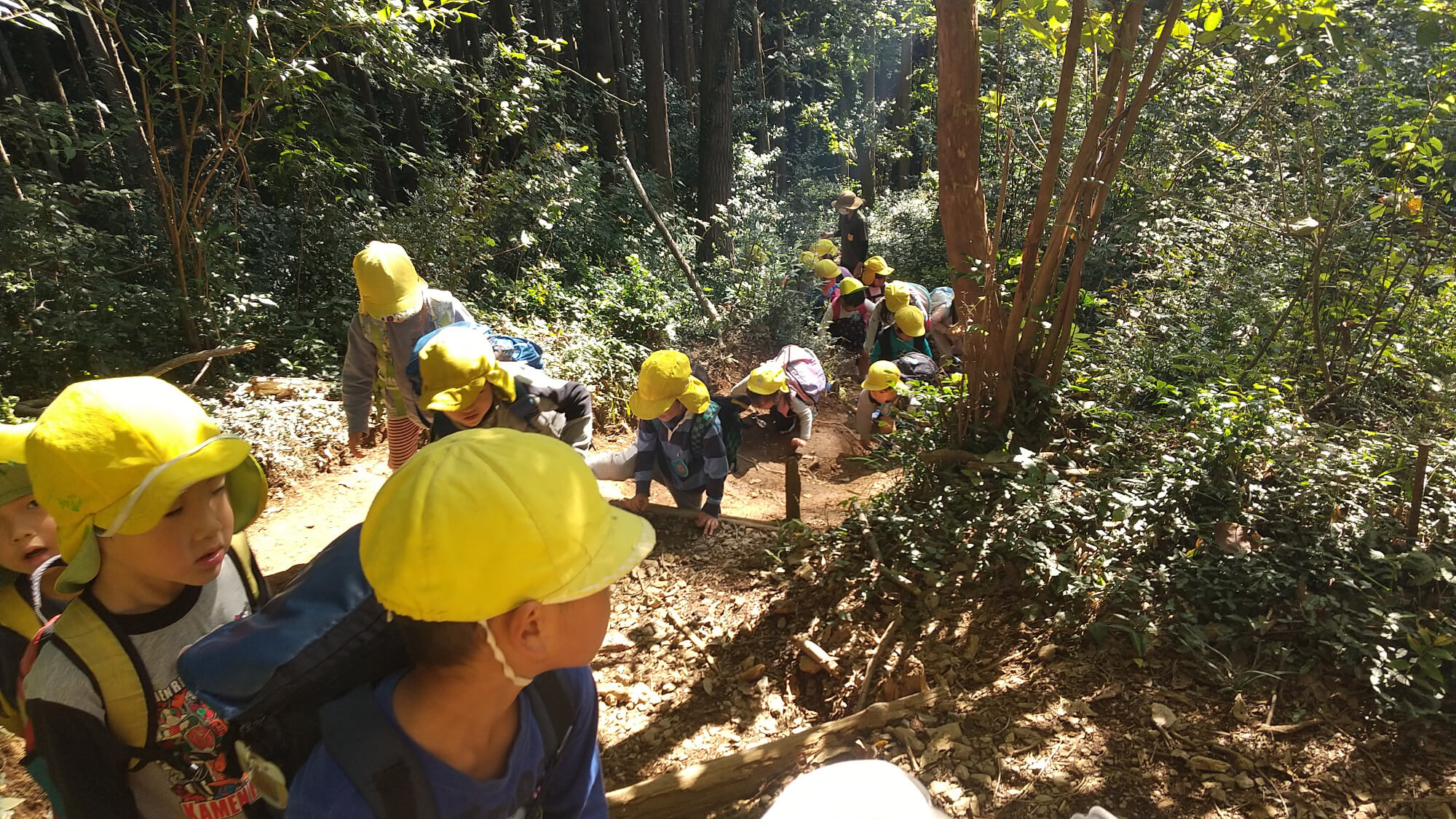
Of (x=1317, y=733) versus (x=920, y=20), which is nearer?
(x=1317, y=733)

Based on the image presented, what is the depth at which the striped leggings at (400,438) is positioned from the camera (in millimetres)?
4207

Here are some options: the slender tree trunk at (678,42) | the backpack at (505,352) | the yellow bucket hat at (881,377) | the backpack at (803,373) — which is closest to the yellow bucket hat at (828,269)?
the backpack at (803,373)

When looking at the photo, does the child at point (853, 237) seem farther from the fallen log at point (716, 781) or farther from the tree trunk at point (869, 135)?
the fallen log at point (716, 781)

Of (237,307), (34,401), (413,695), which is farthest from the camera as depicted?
(237,307)

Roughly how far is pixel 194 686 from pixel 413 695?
303mm

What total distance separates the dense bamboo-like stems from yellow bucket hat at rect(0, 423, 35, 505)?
12.6 feet

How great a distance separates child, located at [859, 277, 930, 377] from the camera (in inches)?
271

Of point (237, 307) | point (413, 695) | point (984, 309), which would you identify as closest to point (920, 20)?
point (984, 309)

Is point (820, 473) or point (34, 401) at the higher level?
point (34, 401)

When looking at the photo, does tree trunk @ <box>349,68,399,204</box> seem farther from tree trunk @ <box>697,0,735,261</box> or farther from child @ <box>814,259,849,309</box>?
child @ <box>814,259,849,309</box>

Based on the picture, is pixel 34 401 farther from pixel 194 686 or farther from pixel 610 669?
pixel 194 686

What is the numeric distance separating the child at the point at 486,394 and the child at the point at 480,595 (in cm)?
177

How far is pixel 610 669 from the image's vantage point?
3758 mm

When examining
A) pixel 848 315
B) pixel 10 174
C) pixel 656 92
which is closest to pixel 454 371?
pixel 10 174
